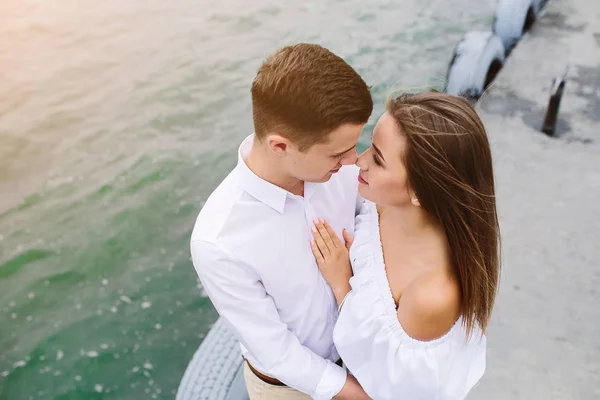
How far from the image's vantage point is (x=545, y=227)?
3.97m

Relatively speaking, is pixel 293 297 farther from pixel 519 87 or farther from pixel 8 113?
pixel 8 113

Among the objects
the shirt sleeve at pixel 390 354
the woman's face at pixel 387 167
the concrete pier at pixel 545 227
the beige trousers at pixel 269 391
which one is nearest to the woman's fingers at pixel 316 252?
the shirt sleeve at pixel 390 354

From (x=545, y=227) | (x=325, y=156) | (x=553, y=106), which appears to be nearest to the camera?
(x=325, y=156)

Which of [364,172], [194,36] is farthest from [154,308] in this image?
[194,36]

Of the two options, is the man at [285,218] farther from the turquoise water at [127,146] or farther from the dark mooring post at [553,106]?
the dark mooring post at [553,106]

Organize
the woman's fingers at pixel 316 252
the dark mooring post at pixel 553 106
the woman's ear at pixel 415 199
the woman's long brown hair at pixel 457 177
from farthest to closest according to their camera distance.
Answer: the dark mooring post at pixel 553 106 → the woman's fingers at pixel 316 252 → the woman's ear at pixel 415 199 → the woman's long brown hair at pixel 457 177

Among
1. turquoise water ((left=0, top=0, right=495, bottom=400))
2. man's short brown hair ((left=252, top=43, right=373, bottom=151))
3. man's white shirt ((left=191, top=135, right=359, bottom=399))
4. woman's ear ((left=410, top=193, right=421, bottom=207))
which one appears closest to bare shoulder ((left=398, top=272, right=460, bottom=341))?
woman's ear ((left=410, top=193, right=421, bottom=207))

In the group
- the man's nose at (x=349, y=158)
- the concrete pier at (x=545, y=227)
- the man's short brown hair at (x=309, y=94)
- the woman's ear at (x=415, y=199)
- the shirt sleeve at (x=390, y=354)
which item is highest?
the man's short brown hair at (x=309, y=94)

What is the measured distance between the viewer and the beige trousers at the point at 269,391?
82.5 inches

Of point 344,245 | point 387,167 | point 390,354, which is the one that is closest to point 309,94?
point 387,167

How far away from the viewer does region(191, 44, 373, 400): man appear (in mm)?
1700

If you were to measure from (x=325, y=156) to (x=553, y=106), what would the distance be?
12.3 feet

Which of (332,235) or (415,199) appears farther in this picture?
(332,235)

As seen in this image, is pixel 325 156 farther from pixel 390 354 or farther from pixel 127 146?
pixel 127 146
